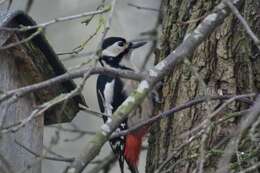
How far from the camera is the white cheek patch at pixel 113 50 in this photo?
14.9 feet

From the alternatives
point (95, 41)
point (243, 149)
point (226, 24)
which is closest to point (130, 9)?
point (95, 41)

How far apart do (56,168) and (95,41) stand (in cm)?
95

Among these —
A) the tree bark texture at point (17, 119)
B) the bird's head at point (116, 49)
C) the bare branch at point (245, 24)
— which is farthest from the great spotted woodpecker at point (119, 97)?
the bare branch at point (245, 24)

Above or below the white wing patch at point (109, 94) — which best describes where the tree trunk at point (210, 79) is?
above

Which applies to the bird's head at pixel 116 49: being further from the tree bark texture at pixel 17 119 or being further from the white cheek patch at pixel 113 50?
the tree bark texture at pixel 17 119

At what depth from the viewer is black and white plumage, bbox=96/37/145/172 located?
425cm

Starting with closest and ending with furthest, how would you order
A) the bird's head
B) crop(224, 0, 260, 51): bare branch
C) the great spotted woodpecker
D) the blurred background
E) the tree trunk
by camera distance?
crop(224, 0, 260, 51): bare branch → the tree trunk → the great spotted woodpecker → the bird's head → the blurred background

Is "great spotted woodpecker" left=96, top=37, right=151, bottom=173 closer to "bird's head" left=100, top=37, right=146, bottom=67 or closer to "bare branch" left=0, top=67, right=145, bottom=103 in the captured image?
"bird's head" left=100, top=37, right=146, bottom=67

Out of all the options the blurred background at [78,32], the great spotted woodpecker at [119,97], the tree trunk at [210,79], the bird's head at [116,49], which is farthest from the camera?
the blurred background at [78,32]

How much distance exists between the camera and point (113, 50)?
4.57 meters

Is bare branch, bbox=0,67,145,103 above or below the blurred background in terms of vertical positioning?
above

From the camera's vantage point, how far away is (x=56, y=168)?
5.39 metres

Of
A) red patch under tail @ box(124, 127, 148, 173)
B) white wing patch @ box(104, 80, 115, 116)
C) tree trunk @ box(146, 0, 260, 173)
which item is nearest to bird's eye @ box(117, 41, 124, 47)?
white wing patch @ box(104, 80, 115, 116)

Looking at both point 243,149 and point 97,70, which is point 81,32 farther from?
point 97,70
